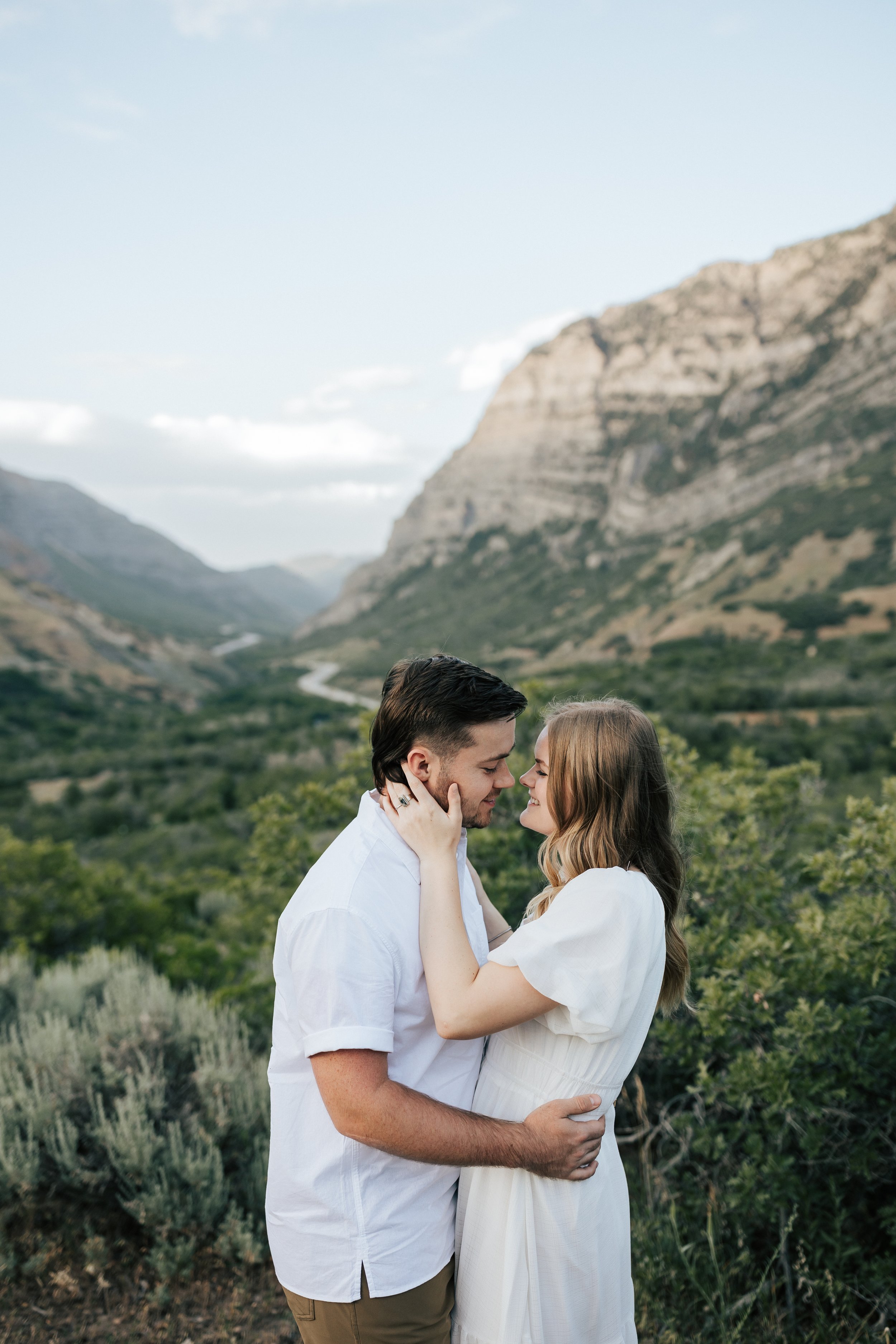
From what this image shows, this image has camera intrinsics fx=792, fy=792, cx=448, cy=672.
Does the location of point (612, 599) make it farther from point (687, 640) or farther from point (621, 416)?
point (621, 416)

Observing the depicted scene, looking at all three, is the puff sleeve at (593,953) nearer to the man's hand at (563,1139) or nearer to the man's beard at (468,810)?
the man's hand at (563,1139)

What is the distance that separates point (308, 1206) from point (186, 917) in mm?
10016

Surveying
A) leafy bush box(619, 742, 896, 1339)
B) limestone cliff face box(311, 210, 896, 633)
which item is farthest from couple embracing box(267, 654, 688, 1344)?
limestone cliff face box(311, 210, 896, 633)

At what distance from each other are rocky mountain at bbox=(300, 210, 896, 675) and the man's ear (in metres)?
43.3

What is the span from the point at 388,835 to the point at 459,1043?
1.67 ft

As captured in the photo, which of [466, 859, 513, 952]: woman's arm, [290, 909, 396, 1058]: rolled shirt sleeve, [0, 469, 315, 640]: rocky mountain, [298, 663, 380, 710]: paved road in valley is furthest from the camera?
[0, 469, 315, 640]: rocky mountain

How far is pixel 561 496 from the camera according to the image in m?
110

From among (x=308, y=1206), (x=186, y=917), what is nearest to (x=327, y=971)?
(x=308, y=1206)

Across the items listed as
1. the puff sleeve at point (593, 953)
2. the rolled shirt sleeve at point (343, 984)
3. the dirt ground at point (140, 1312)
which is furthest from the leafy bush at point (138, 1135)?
the puff sleeve at point (593, 953)

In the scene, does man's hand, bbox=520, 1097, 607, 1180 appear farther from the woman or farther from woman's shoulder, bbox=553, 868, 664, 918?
woman's shoulder, bbox=553, 868, 664, 918

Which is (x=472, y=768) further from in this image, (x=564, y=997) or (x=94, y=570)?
(x=94, y=570)

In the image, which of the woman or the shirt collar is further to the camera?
the shirt collar

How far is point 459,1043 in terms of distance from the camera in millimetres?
1812

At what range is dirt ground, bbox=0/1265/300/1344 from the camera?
116 inches
